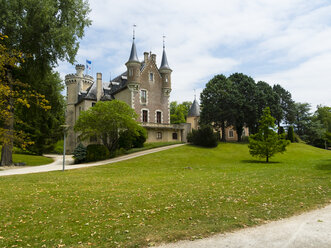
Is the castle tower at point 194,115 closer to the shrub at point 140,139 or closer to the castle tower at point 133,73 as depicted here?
the castle tower at point 133,73

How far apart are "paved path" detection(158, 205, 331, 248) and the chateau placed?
33.3 metres

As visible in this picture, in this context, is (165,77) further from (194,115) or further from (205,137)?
(194,115)

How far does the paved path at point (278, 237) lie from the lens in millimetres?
4762

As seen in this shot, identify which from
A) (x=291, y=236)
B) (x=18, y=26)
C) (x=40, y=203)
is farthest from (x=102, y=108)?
(x=291, y=236)

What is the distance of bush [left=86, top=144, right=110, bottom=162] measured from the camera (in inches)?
1185

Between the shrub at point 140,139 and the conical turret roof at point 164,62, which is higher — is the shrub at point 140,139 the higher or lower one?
the lower one

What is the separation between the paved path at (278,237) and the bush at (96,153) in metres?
26.5

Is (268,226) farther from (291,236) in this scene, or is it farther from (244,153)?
→ (244,153)

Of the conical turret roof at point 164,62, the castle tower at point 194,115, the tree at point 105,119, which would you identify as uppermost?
the conical turret roof at point 164,62

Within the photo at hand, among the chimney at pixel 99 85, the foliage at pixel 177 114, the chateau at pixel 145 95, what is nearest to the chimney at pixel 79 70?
the chateau at pixel 145 95

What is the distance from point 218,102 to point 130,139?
59.1ft

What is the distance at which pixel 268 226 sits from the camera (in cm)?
577

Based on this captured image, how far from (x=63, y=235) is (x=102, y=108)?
25142 millimetres

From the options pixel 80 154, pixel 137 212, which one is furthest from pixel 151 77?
pixel 137 212
